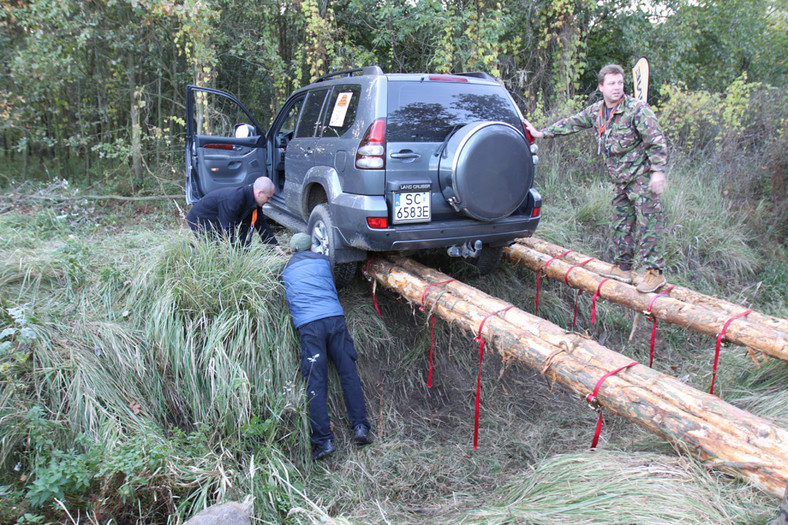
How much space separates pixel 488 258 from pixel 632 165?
1549mm

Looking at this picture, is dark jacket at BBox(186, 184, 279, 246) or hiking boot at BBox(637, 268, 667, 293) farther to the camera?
dark jacket at BBox(186, 184, 279, 246)

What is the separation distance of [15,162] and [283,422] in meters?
10.3

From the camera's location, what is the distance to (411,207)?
411 centimetres

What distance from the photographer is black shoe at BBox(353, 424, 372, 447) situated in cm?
390

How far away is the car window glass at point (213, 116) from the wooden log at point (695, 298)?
5142mm

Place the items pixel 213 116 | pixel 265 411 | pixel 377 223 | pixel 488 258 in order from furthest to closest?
pixel 213 116
pixel 488 258
pixel 377 223
pixel 265 411

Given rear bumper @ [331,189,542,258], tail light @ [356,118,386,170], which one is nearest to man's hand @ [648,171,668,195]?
rear bumper @ [331,189,542,258]

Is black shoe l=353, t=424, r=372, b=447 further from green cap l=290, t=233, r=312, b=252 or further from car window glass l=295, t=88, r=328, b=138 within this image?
car window glass l=295, t=88, r=328, b=138

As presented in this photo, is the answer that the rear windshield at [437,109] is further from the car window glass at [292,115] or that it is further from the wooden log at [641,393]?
the car window glass at [292,115]

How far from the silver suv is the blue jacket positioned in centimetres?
36

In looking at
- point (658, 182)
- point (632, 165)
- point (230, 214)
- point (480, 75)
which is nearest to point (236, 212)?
point (230, 214)

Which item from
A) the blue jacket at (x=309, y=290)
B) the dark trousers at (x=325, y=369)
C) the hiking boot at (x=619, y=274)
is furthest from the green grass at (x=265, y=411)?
the hiking boot at (x=619, y=274)

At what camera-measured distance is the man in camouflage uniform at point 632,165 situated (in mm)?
4320

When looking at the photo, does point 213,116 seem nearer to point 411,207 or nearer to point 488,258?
point 488,258
